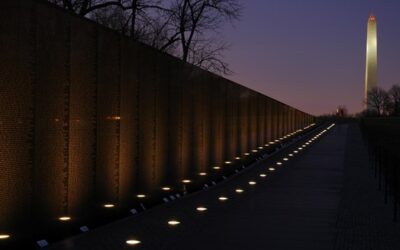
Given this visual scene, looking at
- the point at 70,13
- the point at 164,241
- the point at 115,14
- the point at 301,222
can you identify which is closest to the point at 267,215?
the point at 301,222

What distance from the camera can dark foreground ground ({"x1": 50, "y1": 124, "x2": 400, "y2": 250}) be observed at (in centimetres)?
900

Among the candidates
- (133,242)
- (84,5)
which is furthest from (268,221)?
(84,5)

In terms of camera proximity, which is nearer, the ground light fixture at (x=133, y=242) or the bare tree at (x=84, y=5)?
the ground light fixture at (x=133, y=242)

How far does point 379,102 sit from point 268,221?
190 meters

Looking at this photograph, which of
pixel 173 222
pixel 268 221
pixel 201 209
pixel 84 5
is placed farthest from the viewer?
pixel 84 5

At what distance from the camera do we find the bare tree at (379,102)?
19212 cm

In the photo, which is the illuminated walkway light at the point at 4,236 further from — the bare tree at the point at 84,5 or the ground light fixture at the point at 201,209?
the bare tree at the point at 84,5

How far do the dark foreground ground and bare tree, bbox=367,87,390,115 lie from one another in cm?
18061

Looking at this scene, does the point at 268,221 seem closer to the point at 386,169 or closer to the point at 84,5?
the point at 386,169

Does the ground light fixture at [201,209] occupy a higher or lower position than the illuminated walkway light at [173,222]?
lower

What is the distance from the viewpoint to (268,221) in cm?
1091

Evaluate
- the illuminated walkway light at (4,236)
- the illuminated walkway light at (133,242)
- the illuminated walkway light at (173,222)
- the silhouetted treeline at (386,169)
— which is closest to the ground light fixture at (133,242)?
the illuminated walkway light at (133,242)

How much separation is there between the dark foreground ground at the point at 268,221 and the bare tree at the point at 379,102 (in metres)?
181

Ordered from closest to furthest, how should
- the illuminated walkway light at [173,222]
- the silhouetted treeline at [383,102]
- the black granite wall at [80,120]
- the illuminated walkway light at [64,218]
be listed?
the black granite wall at [80,120]
the illuminated walkway light at [64,218]
the illuminated walkway light at [173,222]
the silhouetted treeline at [383,102]
